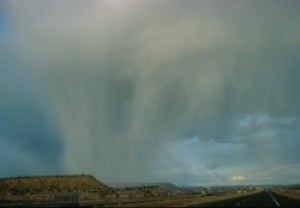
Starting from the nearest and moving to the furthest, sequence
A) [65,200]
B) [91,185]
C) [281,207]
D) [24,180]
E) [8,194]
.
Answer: [281,207]
[65,200]
[8,194]
[24,180]
[91,185]

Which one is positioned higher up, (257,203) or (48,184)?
(48,184)

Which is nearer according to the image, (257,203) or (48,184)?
(257,203)

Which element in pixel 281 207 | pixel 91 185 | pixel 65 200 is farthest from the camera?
pixel 91 185

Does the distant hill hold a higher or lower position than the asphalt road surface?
higher

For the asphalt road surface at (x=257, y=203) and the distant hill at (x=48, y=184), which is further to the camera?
the distant hill at (x=48, y=184)

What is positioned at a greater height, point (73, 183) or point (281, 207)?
point (73, 183)

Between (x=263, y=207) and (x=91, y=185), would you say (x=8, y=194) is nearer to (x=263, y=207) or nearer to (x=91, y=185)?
(x=91, y=185)

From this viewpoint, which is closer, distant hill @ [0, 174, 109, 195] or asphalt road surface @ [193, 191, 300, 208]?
asphalt road surface @ [193, 191, 300, 208]

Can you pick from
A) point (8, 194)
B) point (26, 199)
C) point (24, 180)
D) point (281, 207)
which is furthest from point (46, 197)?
point (281, 207)

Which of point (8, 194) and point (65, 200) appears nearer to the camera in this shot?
point (65, 200)

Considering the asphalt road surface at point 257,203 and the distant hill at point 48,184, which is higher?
the distant hill at point 48,184

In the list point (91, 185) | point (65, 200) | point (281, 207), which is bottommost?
point (281, 207)
